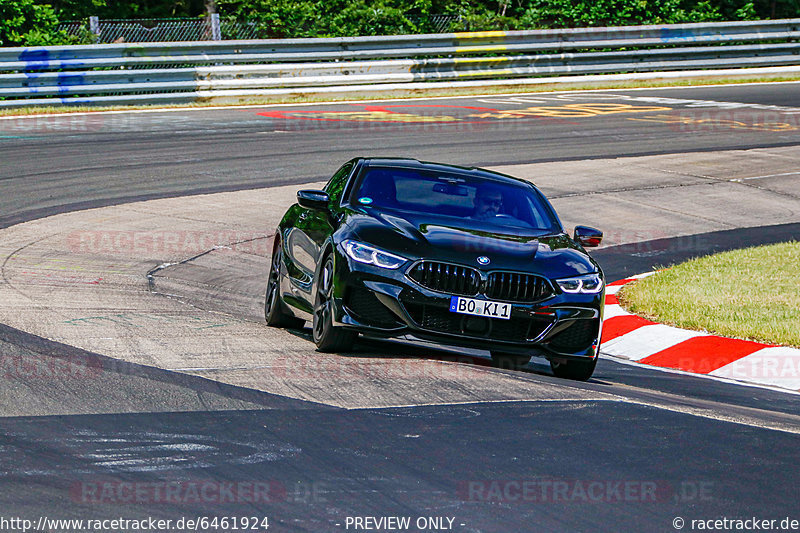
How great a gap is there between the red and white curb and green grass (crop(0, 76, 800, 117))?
15.4 m

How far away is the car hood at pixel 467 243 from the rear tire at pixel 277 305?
1.49 m

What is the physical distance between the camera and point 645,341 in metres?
10.3

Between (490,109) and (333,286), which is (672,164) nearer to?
(490,109)

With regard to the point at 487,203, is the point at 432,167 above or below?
above

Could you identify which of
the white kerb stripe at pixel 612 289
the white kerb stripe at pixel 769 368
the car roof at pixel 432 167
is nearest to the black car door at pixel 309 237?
the car roof at pixel 432 167

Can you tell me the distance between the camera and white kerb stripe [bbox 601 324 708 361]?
10.1 meters

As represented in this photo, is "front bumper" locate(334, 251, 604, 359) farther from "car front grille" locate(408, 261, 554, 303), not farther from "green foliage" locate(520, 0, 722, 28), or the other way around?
"green foliage" locate(520, 0, 722, 28)

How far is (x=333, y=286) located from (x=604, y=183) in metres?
10.8

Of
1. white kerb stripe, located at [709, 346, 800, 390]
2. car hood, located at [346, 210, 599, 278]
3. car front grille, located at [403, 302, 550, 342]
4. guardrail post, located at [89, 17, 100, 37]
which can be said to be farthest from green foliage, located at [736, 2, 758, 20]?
car front grille, located at [403, 302, 550, 342]

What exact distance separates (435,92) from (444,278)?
20.8m

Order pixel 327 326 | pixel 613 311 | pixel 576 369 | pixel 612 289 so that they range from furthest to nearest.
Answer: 1. pixel 612 289
2. pixel 613 311
3. pixel 576 369
4. pixel 327 326

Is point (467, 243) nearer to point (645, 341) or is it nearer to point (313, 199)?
point (313, 199)

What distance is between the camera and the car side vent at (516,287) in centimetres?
765

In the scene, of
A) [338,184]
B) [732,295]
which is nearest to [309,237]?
[338,184]
